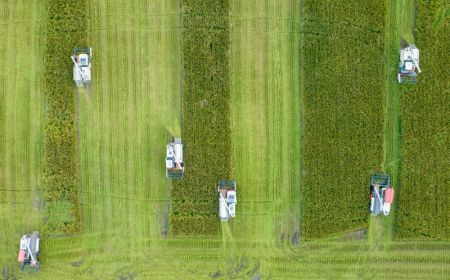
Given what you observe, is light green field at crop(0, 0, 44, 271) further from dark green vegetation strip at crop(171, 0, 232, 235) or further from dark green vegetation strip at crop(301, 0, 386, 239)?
dark green vegetation strip at crop(301, 0, 386, 239)


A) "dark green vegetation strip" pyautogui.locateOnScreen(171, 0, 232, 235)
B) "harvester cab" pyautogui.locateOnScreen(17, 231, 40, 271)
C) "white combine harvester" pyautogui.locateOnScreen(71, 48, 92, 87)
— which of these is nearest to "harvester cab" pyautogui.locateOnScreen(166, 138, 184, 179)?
"dark green vegetation strip" pyautogui.locateOnScreen(171, 0, 232, 235)

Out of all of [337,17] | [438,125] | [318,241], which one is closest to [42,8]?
[337,17]

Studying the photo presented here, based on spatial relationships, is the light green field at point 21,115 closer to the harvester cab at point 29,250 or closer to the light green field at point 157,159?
the light green field at point 157,159

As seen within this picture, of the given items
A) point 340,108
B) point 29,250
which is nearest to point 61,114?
point 29,250

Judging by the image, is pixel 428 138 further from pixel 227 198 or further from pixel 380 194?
Result: pixel 227 198

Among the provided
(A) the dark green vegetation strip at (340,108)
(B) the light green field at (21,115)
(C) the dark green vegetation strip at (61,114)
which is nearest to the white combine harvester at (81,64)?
(C) the dark green vegetation strip at (61,114)

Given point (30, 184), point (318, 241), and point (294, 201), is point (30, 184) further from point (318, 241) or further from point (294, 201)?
point (318, 241)
